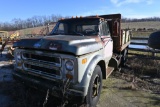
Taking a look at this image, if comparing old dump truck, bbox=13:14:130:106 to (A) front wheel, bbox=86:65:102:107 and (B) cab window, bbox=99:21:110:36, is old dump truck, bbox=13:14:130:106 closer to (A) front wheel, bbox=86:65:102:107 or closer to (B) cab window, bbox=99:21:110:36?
(A) front wheel, bbox=86:65:102:107

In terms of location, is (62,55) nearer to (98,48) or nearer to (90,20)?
(98,48)

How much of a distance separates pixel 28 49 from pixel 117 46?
12.1 ft

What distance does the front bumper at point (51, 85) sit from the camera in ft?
11.2

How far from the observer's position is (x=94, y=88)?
4242 mm

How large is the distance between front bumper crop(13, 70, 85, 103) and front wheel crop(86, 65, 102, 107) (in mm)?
392

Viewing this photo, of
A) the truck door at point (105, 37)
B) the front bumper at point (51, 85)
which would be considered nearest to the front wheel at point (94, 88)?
the front bumper at point (51, 85)

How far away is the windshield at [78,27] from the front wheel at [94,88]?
4.25ft

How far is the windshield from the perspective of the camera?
16.7 ft

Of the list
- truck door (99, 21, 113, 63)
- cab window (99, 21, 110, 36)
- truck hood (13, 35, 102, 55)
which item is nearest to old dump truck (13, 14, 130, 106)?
truck hood (13, 35, 102, 55)

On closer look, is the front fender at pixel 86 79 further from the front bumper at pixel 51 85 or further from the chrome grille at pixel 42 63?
the chrome grille at pixel 42 63

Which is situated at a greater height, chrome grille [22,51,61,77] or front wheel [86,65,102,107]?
chrome grille [22,51,61,77]

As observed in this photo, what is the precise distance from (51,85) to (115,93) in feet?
7.49

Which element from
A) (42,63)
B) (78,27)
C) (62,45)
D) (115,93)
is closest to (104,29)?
(78,27)

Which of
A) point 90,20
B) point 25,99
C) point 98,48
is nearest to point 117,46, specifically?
point 90,20
